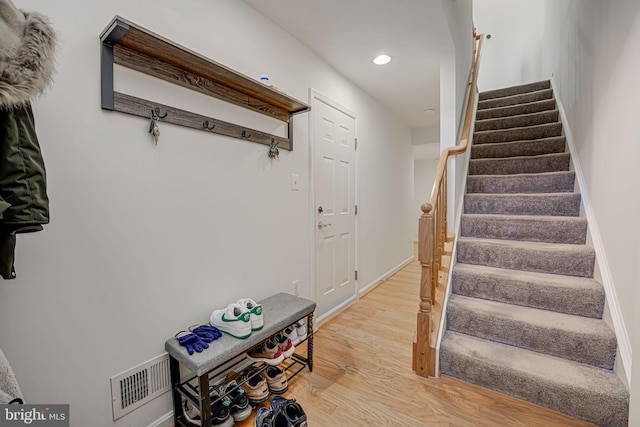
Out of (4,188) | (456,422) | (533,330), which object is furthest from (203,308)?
(533,330)

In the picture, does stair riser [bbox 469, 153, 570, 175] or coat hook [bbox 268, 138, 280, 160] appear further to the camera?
stair riser [bbox 469, 153, 570, 175]

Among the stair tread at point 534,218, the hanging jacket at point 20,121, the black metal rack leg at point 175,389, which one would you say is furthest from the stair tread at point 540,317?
the hanging jacket at point 20,121

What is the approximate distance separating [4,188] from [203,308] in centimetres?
98

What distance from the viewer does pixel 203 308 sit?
1511 mm

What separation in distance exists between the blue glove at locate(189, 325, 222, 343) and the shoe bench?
0.03 m

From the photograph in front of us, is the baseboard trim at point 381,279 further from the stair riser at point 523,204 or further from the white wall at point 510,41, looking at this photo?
the white wall at point 510,41

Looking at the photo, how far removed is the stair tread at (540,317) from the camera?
4.98 ft

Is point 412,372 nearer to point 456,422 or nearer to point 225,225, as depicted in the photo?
point 456,422

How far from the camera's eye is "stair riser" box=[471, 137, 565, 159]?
8.79ft

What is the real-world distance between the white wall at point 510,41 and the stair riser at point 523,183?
2.37m

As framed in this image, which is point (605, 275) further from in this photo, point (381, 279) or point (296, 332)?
point (381, 279)

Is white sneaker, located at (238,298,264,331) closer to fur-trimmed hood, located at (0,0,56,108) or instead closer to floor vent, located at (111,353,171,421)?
floor vent, located at (111,353,171,421)

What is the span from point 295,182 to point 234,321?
1.09 metres

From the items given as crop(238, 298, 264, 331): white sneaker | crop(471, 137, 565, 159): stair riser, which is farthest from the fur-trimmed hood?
crop(471, 137, 565, 159): stair riser
